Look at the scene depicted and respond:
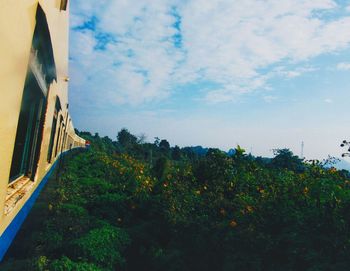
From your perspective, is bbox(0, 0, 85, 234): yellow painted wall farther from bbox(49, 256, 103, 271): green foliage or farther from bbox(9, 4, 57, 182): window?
bbox(49, 256, 103, 271): green foliage

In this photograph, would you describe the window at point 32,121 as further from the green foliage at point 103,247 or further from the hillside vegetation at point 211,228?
the green foliage at point 103,247

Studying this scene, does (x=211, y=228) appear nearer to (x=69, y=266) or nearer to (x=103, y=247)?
(x=103, y=247)

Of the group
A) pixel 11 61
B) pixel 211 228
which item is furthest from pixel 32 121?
pixel 211 228

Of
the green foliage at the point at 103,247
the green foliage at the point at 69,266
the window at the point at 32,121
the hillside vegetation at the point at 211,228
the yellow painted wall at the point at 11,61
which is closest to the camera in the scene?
the yellow painted wall at the point at 11,61

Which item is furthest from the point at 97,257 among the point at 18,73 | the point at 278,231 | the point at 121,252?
the point at 18,73

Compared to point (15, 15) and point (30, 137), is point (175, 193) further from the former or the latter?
point (15, 15)

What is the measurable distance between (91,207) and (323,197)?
15.6ft

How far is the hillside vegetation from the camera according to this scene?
11.7 ft

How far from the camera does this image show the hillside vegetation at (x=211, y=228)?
3.58m

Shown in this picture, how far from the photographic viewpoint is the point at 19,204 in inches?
87.3

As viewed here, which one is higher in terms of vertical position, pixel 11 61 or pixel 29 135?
pixel 11 61

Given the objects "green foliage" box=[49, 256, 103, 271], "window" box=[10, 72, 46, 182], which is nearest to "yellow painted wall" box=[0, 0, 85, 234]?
"window" box=[10, 72, 46, 182]

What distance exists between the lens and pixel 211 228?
4.50m

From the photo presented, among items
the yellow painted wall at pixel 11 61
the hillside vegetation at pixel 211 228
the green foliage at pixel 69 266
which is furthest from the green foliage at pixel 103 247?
the yellow painted wall at pixel 11 61
